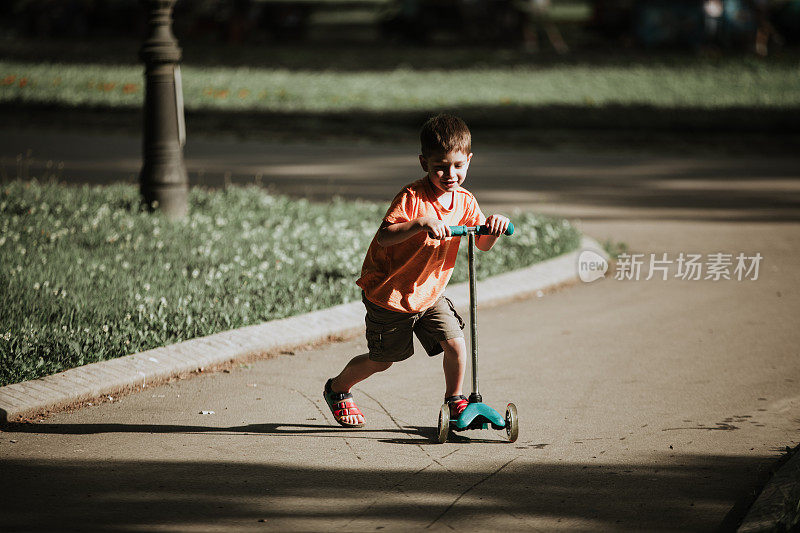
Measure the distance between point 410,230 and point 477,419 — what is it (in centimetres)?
91

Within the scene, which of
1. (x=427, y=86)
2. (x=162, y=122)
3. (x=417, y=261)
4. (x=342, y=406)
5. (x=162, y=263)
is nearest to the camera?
(x=417, y=261)

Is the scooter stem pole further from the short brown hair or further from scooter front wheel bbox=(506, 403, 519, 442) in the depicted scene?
the short brown hair

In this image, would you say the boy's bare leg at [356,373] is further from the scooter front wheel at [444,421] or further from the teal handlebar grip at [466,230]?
the teal handlebar grip at [466,230]

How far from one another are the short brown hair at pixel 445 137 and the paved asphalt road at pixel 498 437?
1245mm

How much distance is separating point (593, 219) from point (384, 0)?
38.5 m

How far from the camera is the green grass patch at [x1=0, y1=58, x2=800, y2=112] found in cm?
1748

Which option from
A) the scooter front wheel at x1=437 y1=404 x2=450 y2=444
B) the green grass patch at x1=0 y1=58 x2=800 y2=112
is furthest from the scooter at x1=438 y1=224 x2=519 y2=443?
the green grass patch at x1=0 y1=58 x2=800 y2=112

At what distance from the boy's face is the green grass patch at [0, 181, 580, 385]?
200 centimetres

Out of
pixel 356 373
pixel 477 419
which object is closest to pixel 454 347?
pixel 477 419

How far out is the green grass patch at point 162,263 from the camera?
5348 millimetres

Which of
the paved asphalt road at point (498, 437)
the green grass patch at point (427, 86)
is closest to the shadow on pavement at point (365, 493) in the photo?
the paved asphalt road at point (498, 437)

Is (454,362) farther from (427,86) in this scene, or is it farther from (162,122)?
(427,86)

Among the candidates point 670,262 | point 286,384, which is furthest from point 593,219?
point 286,384

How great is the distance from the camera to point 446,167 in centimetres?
405
